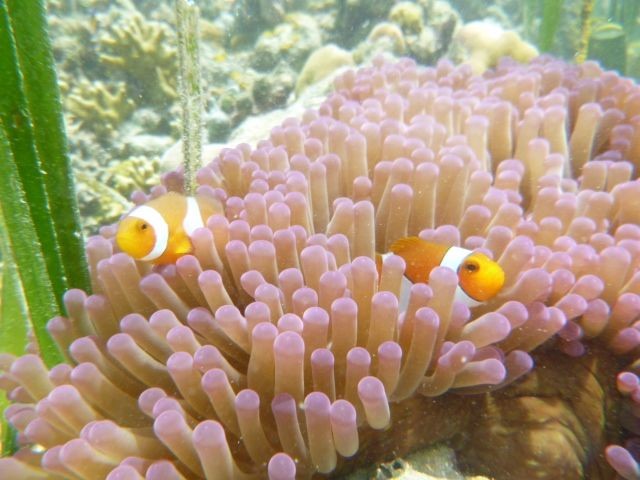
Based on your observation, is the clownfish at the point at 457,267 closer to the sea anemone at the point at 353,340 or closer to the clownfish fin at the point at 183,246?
the sea anemone at the point at 353,340

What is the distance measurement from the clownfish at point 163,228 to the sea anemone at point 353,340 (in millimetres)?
69

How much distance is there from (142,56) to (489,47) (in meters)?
3.91

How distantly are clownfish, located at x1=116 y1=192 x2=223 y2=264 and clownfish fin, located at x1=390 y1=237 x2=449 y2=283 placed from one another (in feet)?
2.38

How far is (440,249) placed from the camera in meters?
1.51

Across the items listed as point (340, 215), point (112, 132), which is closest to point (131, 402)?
point (340, 215)

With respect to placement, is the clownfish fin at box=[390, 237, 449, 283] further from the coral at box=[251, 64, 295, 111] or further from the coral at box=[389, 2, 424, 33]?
the coral at box=[389, 2, 424, 33]

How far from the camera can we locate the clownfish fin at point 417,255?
4.99ft

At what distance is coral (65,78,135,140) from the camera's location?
208 inches

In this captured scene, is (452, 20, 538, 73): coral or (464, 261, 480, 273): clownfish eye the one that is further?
(452, 20, 538, 73): coral

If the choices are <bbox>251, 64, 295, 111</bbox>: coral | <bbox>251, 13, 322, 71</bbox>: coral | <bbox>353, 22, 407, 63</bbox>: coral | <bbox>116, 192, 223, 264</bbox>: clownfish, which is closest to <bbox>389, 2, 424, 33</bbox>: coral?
<bbox>353, 22, 407, 63</bbox>: coral

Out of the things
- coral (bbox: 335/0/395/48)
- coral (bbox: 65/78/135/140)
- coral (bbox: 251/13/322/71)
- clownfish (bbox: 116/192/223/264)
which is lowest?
coral (bbox: 65/78/135/140)

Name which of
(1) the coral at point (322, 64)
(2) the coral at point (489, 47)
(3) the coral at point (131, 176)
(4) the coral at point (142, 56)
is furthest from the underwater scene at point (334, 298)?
(4) the coral at point (142, 56)

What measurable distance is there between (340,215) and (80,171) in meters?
3.87

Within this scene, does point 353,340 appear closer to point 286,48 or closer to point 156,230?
point 156,230
